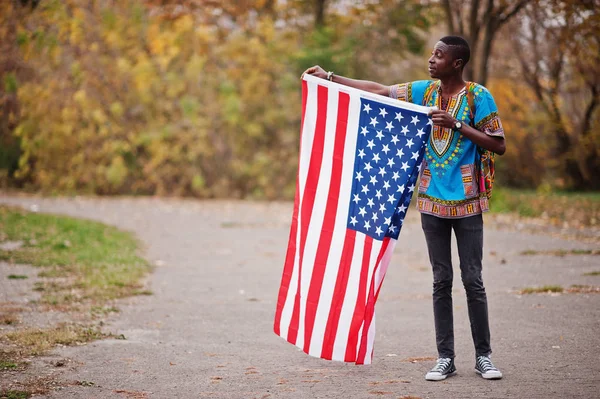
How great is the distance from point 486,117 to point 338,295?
154 centimetres

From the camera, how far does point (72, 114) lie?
2375 cm

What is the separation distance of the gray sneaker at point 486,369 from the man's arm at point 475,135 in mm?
1351

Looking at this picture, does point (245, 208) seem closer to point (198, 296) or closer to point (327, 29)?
point (327, 29)

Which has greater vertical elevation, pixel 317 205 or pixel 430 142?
pixel 430 142

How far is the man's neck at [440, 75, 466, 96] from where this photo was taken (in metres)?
5.10

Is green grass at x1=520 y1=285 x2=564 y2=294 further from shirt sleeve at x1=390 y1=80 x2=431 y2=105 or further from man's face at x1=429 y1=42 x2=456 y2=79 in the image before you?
man's face at x1=429 y1=42 x2=456 y2=79

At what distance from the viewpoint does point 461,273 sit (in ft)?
16.9

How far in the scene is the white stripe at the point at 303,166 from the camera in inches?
216

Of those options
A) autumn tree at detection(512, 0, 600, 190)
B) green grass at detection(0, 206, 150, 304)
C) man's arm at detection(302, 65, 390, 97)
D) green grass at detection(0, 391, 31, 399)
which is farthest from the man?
autumn tree at detection(512, 0, 600, 190)

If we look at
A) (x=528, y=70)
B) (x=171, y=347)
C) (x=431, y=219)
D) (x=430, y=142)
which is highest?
(x=528, y=70)

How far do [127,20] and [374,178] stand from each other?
20596 mm

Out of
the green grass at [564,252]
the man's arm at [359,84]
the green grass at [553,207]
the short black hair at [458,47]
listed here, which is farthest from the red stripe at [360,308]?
the green grass at [553,207]

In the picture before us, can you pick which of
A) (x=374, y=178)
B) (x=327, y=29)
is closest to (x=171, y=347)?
(x=374, y=178)

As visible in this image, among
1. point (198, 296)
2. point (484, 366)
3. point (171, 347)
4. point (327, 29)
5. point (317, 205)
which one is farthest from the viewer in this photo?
point (327, 29)
